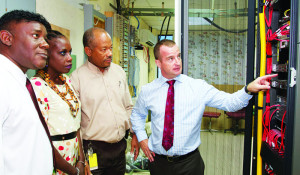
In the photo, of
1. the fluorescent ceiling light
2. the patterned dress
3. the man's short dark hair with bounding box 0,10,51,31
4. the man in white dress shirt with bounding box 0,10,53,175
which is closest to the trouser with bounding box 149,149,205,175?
the patterned dress

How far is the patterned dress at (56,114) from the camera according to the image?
122cm

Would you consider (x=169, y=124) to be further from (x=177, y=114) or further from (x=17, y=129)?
(x=17, y=129)

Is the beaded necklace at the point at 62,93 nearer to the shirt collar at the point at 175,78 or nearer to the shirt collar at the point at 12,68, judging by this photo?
the shirt collar at the point at 12,68

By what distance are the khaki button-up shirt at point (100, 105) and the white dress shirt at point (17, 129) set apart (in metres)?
0.75

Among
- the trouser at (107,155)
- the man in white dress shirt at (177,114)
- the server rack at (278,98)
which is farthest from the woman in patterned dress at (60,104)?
the server rack at (278,98)

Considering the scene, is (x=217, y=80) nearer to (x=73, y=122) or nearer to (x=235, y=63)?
(x=235, y=63)

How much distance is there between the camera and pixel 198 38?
1.94m

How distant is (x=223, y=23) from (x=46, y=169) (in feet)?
5.35

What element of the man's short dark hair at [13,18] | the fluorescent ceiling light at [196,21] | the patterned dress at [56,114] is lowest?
the patterned dress at [56,114]

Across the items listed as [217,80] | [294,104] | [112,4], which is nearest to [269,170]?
[294,104]

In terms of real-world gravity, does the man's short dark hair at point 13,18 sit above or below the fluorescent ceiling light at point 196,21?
below

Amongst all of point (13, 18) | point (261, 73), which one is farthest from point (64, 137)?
point (261, 73)

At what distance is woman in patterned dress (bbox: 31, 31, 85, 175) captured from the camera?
1242 millimetres

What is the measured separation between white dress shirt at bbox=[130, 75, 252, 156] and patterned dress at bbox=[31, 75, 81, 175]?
600 millimetres
